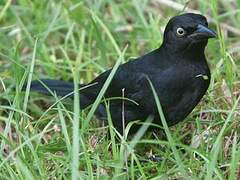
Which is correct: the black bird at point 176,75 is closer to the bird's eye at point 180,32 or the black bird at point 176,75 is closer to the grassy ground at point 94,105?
the bird's eye at point 180,32

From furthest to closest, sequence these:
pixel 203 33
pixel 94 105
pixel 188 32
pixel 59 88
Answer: pixel 59 88
pixel 188 32
pixel 203 33
pixel 94 105

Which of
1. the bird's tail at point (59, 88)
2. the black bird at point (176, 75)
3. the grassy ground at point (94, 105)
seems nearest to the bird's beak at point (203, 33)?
the black bird at point (176, 75)

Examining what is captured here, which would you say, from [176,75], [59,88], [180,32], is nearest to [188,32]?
[180,32]

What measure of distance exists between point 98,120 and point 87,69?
0.57 m

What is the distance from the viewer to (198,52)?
3900 mm

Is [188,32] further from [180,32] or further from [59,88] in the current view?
[59,88]

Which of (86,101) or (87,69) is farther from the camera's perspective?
(87,69)

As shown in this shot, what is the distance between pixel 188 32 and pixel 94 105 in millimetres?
787

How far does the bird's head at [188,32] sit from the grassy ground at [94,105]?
0.15m

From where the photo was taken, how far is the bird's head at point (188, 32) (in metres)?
3.74

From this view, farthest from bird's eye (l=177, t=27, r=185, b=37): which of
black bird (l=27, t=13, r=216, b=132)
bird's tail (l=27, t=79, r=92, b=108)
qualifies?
bird's tail (l=27, t=79, r=92, b=108)

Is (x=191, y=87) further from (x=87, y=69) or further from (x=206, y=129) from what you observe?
(x=87, y=69)

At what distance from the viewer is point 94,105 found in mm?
3322

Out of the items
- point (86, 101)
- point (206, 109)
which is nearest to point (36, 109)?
point (86, 101)
